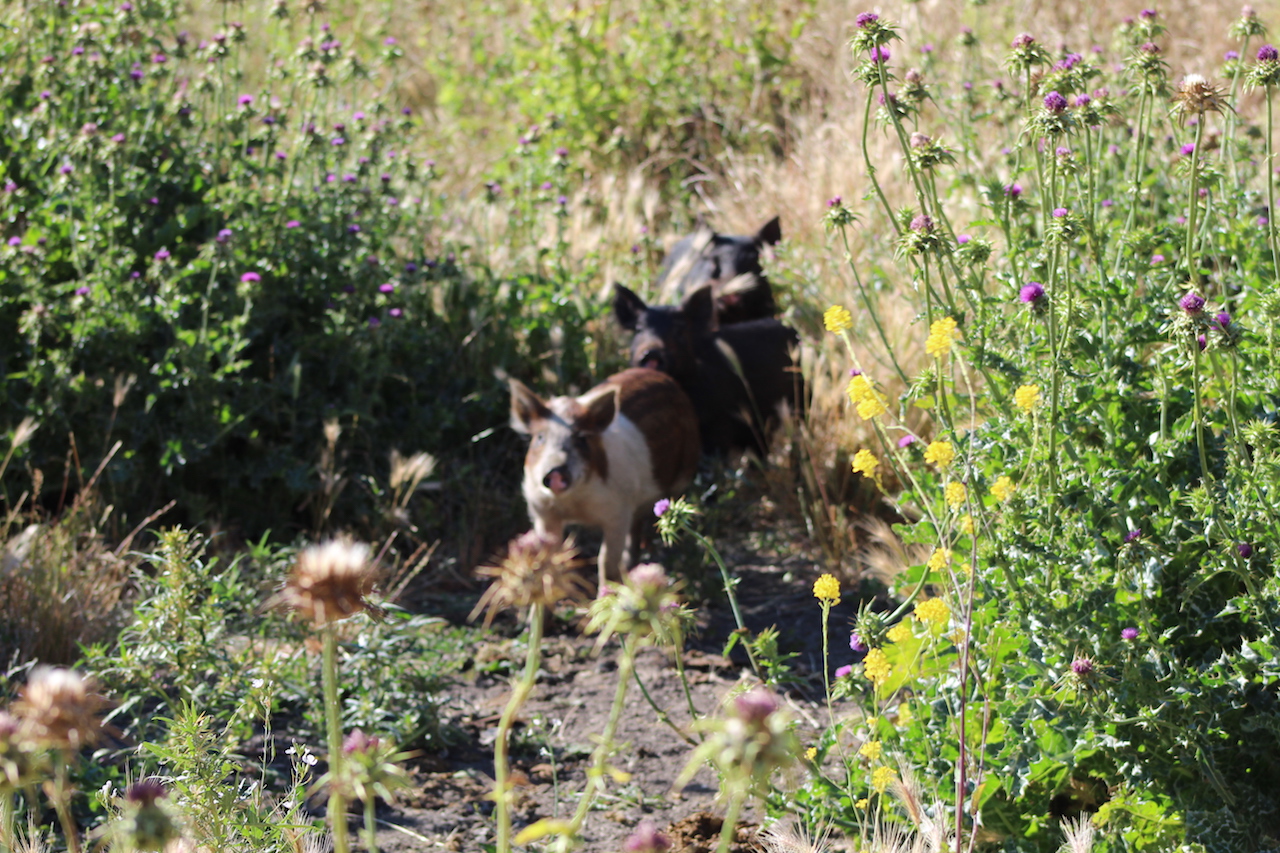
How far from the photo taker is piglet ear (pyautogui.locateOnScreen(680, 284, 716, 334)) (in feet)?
19.4

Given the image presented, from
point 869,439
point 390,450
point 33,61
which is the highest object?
point 33,61

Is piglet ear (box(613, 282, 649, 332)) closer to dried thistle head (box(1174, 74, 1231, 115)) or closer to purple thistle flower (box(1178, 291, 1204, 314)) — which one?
dried thistle head (box(1174, 74, 1231, 115))

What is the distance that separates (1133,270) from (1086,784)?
50.4 inches

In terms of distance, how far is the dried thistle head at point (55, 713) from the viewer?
1.41m

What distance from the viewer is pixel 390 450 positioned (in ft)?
18.7

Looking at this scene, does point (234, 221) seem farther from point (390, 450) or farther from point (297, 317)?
point (390, 450)

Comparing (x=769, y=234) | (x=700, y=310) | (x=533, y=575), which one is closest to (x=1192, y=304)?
(x=533, y=575)

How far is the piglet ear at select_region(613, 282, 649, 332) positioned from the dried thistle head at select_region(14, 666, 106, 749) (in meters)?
4.61

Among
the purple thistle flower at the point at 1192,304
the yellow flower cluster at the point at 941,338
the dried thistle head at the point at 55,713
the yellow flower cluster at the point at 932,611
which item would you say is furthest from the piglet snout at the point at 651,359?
the dried thistle head at the point at 55,713

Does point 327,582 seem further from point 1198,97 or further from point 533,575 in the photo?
point 1198,97

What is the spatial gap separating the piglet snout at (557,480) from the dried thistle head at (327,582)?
313cm

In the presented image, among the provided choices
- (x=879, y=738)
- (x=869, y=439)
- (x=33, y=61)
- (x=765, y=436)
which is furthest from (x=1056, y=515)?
(x=33, y=61)

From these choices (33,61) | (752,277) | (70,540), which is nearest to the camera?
(70,540)

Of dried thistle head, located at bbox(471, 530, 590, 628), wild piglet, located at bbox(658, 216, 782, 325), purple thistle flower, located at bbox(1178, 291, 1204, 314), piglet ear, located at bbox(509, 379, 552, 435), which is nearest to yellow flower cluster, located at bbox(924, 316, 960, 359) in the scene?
purple thistle flower, located at bbox(1178, 291, 1204, 314)
